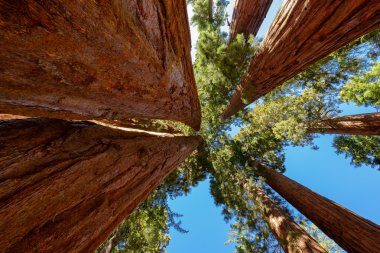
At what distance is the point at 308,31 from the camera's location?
3.51 metres

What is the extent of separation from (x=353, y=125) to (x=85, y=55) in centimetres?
1173

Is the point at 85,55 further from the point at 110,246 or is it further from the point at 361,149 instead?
the point at 361,149

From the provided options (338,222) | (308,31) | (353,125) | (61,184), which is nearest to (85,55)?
(61,184)

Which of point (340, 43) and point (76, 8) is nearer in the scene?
point (76, 8)

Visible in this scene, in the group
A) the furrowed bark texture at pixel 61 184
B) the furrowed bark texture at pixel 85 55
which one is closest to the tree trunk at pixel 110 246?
the furrowed bark texture at pixel 61 184

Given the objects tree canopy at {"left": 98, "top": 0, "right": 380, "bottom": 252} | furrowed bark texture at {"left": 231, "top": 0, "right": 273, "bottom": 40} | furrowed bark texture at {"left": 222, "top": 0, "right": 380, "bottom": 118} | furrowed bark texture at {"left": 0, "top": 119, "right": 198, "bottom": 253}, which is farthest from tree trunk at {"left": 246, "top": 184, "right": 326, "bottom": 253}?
furrowed bark texture at {"left": 231, "top": 0, "right": 273, "bottom": 40}

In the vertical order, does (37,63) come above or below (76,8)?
below

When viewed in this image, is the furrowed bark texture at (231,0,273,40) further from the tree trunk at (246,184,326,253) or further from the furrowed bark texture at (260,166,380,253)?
the furrowed bark texture at (260,166,380,253)

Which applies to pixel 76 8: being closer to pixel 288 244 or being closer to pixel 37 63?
pixel 37 63

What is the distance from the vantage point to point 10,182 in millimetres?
1464

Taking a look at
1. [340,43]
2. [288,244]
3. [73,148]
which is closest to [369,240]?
[288,244]

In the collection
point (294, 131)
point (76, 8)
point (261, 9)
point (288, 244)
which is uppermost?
point (261, 9)

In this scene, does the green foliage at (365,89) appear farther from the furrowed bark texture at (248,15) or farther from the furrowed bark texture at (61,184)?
the furrowed bark texture at (61,184)

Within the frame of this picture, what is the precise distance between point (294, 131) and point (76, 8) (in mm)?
8798
